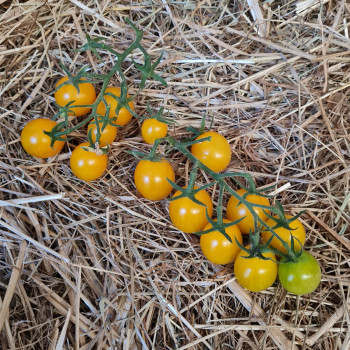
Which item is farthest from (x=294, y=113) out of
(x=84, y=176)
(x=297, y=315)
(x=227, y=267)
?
(x=84, y=176)

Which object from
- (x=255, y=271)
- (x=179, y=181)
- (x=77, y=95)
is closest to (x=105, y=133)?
(x=77, y=95)

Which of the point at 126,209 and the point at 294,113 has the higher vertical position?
the point at 294,113

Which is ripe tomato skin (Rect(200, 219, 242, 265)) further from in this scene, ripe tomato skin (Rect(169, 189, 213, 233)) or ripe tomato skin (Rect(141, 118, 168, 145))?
ripe tomato skin (Rect(141, 118, 168, 145))

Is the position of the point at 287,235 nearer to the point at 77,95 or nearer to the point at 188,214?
the point at 188,214

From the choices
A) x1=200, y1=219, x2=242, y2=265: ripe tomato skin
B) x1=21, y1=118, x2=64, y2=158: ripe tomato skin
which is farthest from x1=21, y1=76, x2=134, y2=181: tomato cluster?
x1=200, y1=219, x2=242, y2=265: ripe tomato skin

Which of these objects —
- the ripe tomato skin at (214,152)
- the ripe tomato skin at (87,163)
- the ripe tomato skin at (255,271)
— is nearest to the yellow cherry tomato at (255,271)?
the ripe tomato skin at (255,271)

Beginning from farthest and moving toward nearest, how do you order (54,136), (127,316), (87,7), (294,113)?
(87,7) → (294,113) → (127,316) → (54,136)

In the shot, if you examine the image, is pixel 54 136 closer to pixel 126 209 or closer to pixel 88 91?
pixel 88 91
